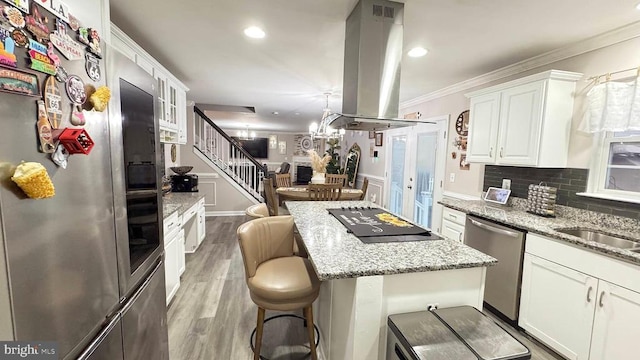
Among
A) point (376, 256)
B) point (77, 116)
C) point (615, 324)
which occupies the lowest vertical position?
point (615, 324)

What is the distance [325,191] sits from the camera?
3402mm

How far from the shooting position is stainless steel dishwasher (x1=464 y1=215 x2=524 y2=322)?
220 cm

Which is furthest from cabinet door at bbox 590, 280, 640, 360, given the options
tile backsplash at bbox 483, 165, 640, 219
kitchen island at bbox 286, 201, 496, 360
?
kitchen island at bbox 286, 201, 496, 360

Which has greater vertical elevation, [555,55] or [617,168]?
[555,55]

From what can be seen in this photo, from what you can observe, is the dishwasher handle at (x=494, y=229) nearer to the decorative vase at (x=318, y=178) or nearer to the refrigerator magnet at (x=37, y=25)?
the decorative vase at (x=318, y=178)

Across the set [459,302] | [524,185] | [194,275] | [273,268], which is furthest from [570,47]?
[194,275]

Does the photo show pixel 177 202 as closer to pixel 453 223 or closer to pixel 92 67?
pixel 92 67

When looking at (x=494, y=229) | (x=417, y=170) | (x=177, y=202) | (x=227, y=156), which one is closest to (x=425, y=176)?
(x=417, y=170)

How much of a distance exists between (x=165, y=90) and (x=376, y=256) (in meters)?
3.16

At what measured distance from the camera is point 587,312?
176 cm

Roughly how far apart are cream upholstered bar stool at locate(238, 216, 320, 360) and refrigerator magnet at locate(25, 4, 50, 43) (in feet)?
3.85

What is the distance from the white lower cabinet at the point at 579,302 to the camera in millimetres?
1583

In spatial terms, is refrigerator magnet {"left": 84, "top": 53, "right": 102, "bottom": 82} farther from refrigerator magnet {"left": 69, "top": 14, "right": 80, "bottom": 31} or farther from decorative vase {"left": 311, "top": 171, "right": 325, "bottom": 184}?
decorative vase {"left": 311, "top": 171, "right": 325, "bottom": 184}

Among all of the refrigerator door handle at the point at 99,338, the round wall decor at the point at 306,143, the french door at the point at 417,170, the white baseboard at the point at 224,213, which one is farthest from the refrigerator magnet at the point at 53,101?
the round wall decor at the point at 306,143
